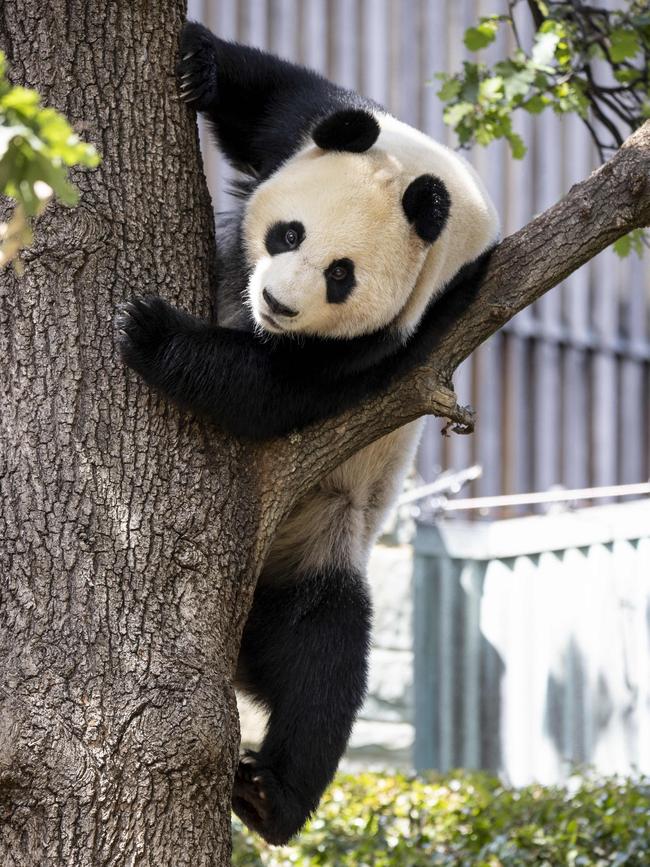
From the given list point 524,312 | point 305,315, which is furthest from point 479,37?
point 524,312

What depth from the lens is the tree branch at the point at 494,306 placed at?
2.94m

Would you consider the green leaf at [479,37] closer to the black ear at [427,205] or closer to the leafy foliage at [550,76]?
the leafy foliage at [550,76]

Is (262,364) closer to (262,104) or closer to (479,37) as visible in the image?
(262,104)

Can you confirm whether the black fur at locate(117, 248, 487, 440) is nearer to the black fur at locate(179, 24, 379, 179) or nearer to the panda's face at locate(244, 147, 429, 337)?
the panda's face at locate(244, 147, 429, 337)

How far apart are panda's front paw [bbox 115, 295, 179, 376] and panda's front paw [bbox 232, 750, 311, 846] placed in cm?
121

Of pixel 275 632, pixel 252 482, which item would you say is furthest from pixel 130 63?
pixel 275 632

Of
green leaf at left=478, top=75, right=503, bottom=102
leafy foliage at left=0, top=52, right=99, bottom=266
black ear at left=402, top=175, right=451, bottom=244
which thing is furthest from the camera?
green leaf at left=478, top=75, right=503, bottom=102

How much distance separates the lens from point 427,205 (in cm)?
299

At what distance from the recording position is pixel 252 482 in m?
2.86

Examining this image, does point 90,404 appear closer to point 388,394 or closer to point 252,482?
point 252,482

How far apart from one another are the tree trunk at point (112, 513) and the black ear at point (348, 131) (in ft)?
1.12

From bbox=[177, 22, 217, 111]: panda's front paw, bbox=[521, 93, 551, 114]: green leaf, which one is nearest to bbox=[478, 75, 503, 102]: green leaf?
bbox=[521, 93, 551, 114]: green leaf

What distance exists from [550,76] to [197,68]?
5.27 ft

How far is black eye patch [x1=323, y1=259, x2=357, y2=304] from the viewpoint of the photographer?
2.96 m
